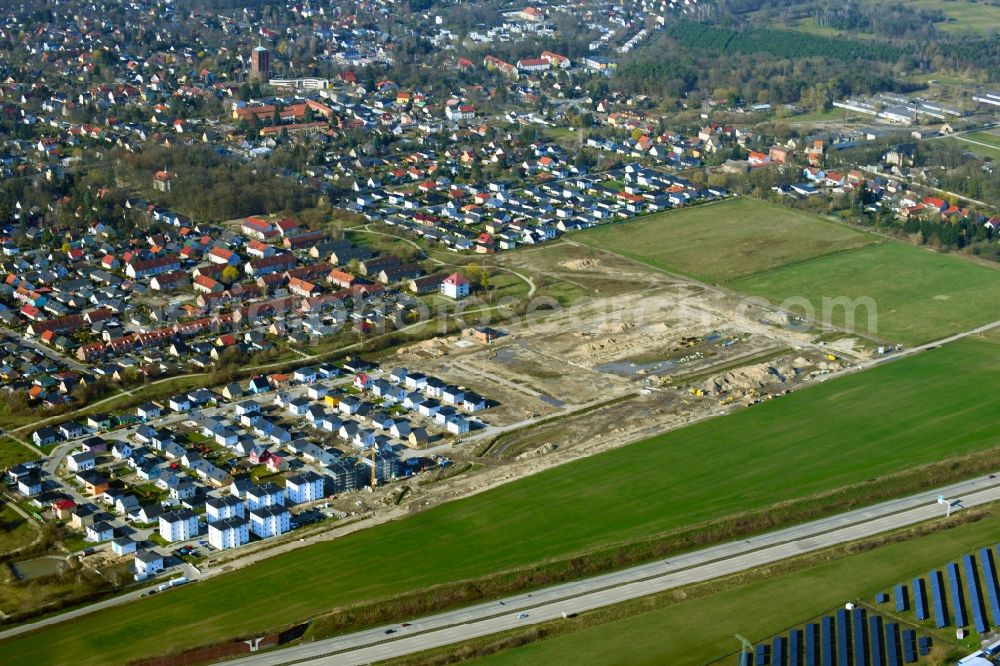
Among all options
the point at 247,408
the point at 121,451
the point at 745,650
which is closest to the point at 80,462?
the point at 121,451

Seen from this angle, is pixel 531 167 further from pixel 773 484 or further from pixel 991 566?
pixel 991 566

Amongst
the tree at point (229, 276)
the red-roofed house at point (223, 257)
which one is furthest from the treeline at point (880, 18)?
the tree at point (229, 276)

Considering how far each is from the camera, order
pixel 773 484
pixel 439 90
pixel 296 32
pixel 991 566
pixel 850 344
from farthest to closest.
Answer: pixel 296 32
pixel 439 90
pixel 850 344
pixel 773 484
pixel 991 566

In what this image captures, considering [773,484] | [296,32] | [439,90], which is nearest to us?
[773,484]

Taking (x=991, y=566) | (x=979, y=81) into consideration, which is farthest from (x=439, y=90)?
(x=991, y=566)

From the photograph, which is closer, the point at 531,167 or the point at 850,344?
the point at 850,344

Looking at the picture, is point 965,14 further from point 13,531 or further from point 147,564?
point 13,531

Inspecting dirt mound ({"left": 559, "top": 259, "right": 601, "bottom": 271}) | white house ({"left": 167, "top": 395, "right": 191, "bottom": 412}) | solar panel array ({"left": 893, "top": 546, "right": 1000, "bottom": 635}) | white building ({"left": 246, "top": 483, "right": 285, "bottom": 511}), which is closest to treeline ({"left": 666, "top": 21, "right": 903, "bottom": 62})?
dirt mound ({"left": 559, "top": 259, "right": 601, "bottom": 271})

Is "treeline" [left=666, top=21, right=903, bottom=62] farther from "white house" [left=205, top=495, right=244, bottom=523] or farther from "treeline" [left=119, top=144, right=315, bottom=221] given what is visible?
"white house" [left=205, top=495, right=244, bottom=523]
